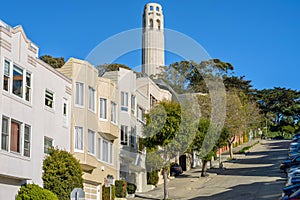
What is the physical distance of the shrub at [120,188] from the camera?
1547 inches

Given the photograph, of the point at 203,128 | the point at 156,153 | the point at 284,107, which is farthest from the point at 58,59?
the point at 284,107

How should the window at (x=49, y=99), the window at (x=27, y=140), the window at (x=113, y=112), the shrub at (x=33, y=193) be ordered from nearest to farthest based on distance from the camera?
the shrub at (x=33, y=193)
the window at (x=27, y=140)
the window at (x=49, y=99)
the window at (x=113, y=112)

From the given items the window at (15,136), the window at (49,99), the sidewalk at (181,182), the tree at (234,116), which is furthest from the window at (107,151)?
the tree at (234,116)

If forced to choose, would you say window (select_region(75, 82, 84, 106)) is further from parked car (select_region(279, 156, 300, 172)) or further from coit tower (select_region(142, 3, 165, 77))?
coit tower (select_region(142, 3, 165, 77))

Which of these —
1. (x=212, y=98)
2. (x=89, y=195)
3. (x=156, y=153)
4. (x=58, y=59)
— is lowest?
(x=89, y=195)

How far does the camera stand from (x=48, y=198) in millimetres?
28469

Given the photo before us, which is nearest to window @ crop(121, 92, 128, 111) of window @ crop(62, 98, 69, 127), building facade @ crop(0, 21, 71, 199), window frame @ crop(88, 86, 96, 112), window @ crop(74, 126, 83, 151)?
window frame @ crop(88, 86, 96, 112)

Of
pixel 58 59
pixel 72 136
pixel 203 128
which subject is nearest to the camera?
pixel 72 136

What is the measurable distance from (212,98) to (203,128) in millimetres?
16397

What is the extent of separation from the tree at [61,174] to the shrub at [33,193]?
1.97 m

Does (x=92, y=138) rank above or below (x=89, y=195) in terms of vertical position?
above

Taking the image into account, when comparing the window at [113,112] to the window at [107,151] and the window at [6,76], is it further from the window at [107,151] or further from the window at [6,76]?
the window at [6,76]

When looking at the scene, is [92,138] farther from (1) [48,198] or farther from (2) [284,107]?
(2) [284,107]

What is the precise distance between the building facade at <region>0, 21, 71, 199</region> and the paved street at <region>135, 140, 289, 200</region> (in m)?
11.5
